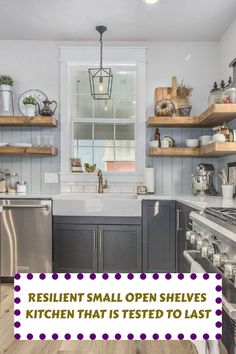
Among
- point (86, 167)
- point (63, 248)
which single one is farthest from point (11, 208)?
point (86, 167)

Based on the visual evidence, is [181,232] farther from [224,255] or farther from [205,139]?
[224,255]

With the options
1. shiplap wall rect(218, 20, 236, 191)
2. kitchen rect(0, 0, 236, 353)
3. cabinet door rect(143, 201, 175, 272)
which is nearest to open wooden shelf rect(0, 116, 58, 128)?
kitchen rect(0, 0, 236, 353)

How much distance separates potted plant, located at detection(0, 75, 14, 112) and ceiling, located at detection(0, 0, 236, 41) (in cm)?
49

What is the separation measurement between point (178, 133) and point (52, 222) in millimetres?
1726

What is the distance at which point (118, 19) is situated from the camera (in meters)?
3.54

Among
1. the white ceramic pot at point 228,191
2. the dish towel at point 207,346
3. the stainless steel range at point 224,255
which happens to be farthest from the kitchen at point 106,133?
the dish towel at point 207,346

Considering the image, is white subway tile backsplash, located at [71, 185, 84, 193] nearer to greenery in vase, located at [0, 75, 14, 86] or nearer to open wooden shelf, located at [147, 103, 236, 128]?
open wooden shelf, located at [147, 103, 236, 128]

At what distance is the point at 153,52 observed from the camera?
13.5 feet

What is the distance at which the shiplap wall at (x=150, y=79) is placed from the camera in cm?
407

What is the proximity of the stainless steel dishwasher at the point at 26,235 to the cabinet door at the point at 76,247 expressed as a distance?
0.10 m

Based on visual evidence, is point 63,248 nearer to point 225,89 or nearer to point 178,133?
point 178,133

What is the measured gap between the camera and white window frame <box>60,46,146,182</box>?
4094mm

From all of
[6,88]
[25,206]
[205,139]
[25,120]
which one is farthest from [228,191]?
[6,88]

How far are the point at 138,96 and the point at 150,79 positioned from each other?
0.78ft
